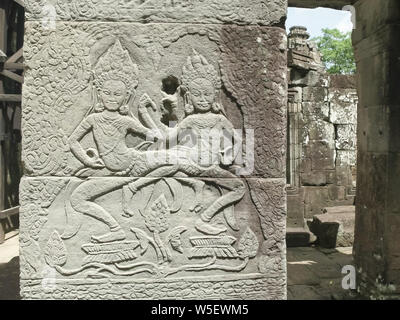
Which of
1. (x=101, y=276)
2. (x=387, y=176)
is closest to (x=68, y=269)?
(x=101, y=276)

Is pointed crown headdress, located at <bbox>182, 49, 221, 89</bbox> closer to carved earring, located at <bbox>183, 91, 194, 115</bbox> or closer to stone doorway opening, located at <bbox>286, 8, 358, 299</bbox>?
carved earring, located at <bbox>183, 91, 194, 115</bbox>

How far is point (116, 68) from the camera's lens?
7.09ft

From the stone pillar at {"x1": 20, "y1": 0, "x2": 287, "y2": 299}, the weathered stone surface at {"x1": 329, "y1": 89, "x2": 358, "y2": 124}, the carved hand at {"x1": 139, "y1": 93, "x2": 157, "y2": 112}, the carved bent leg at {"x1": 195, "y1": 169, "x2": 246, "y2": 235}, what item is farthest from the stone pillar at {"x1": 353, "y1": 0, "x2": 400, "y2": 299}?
the weathered stone surface at {"x1": 329, "y1": 89, "x2": 358, "y2": 124}

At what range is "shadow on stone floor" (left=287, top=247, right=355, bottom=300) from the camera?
421 cm

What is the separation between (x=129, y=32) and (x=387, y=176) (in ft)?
9.94

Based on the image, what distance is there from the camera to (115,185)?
2.17 metres

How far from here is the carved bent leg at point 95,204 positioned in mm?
2146

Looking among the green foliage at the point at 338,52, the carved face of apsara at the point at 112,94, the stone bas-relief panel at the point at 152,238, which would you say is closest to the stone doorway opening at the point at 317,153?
the stone bas-relief panel at the point at 152,238

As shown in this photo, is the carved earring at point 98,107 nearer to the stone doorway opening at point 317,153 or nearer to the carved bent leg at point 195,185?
the carved bent leg at point 195,185

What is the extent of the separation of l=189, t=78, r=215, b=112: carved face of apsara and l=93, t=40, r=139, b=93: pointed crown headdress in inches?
14.4

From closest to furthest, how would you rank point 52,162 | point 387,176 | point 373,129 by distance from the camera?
point 52,162 < point 387,176 < point 373,129

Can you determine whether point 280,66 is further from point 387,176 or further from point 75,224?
point 387,176

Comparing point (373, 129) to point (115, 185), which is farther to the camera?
point (373, 129)

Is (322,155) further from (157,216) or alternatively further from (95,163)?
(95,163)
